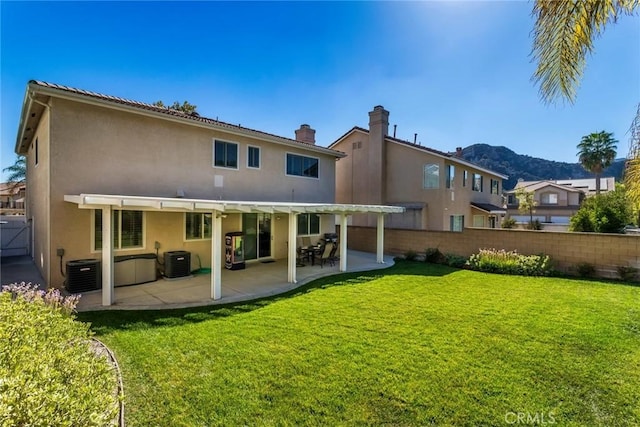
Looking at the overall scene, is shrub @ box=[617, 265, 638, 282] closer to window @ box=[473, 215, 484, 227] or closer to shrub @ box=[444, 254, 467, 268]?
shrub @ box=[444, 254, 467, 268]

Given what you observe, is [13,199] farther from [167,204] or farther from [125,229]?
[167,204]

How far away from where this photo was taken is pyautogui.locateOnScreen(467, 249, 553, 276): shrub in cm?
1230

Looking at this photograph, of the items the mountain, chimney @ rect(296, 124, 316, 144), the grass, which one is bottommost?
the grass

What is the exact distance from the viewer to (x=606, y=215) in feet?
46.7

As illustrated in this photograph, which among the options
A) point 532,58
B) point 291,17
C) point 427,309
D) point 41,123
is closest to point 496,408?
point 427,309

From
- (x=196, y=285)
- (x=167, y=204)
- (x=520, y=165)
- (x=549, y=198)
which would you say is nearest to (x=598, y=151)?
(x=549, y=198)

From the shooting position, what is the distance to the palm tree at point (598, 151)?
3675 cm

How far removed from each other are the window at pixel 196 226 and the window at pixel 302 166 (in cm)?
533

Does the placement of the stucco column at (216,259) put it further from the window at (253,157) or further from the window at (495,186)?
the window at (495,186)

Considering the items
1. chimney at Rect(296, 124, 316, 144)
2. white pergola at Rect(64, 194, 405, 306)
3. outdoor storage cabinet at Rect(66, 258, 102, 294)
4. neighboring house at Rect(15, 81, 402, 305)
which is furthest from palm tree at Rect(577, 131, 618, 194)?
outdoor storage cabinet at Rect(66, 258, 102, 294)

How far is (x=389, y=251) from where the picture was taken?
17.7 meters

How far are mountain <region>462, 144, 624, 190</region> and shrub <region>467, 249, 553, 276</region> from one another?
87683 millimetres

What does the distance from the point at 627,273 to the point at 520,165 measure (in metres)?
103

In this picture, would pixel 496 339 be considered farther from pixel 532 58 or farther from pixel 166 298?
pixel 166 298
